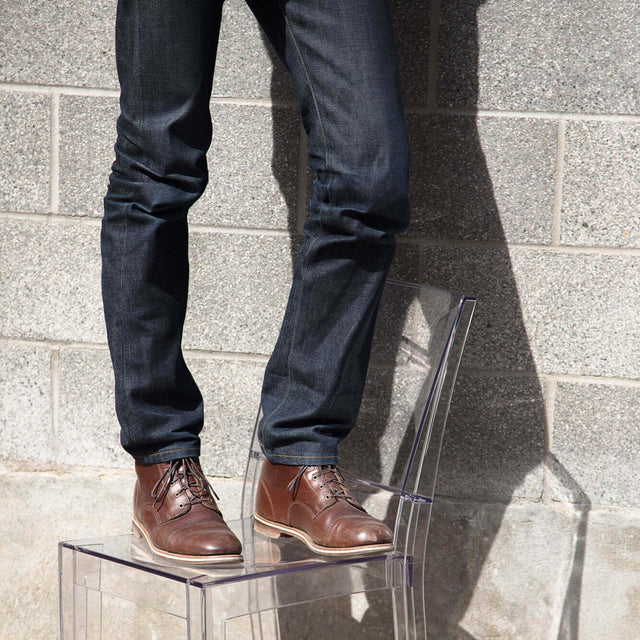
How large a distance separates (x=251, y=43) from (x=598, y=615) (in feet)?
5.05

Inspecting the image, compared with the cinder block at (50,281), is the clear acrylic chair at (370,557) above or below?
below

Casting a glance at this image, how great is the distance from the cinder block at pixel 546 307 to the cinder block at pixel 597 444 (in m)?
0.06

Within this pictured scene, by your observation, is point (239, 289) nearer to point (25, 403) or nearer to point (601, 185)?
point (25, 403)

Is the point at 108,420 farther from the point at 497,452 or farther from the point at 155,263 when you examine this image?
the point at 497,452

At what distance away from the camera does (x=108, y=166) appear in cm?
172

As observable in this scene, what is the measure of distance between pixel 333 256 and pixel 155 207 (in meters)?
0.32

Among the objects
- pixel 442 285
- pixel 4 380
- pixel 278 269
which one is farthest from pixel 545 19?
pixel 4 380

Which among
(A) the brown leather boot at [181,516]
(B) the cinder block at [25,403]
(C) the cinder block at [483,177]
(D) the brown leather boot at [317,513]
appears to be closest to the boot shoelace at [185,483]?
(A) the brown leather boot at [181,516]

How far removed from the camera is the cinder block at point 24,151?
172 cm

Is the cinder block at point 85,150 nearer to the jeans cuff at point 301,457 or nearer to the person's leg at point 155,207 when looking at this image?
the person's leg at point 155,207

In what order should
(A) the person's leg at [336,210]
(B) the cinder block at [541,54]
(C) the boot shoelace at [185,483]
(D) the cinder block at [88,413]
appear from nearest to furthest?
1. (A) the person's leg at [336,210]
2. (C) the boot shoelace at [185,483]
3. (B) the cinder block at [541,54]
4. (D) the cinder block at [88,413]

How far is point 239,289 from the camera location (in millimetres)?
1724

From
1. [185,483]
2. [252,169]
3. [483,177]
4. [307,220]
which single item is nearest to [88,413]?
[185,483]

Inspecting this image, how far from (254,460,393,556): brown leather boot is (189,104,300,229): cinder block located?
25.3 inches
